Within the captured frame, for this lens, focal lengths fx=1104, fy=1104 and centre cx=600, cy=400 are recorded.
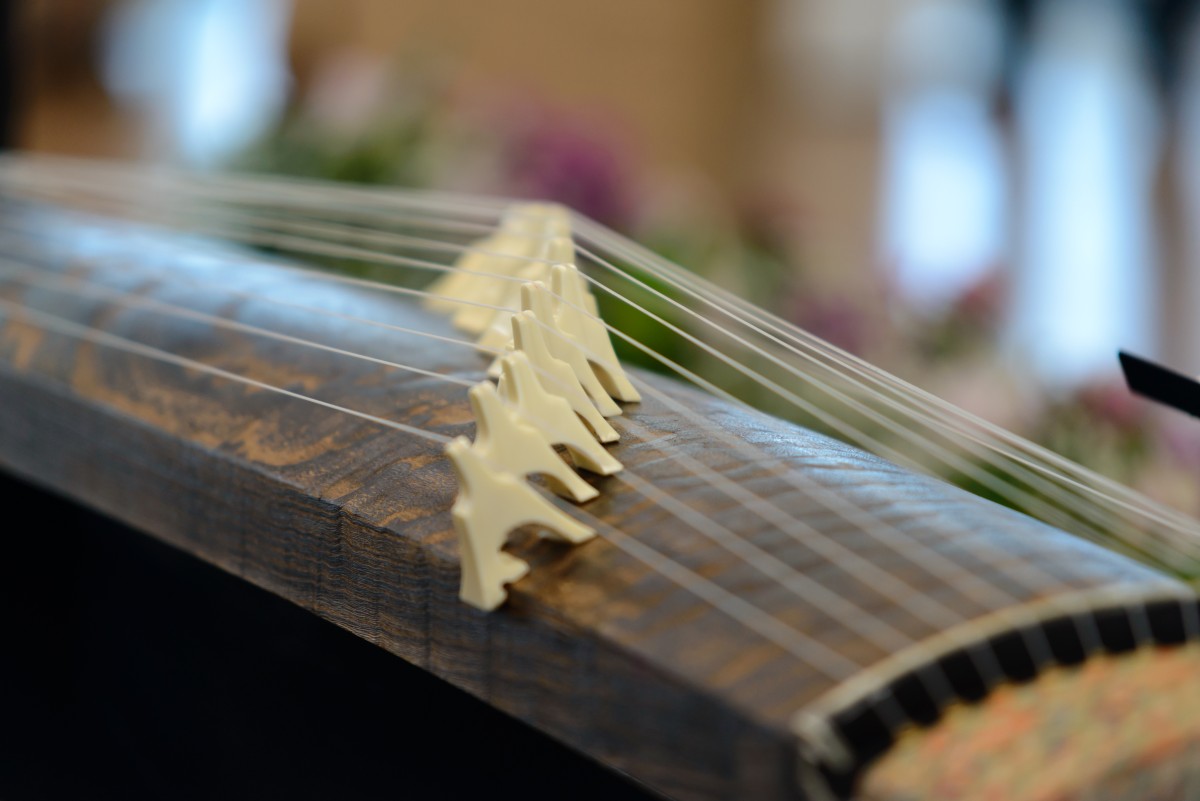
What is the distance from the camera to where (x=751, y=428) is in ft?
1.47

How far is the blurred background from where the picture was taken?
1419mm

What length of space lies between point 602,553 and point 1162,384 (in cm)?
26

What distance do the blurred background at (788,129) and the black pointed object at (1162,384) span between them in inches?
23.3

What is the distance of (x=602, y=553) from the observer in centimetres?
35

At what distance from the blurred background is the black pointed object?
0.59m

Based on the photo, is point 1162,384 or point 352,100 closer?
point 1162,384

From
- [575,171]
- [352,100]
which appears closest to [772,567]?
[575,171]

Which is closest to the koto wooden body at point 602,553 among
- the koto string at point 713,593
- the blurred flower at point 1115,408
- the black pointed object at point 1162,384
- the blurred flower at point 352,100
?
the koto string at point 713,593

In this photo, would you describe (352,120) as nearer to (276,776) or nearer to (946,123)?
(276,776)

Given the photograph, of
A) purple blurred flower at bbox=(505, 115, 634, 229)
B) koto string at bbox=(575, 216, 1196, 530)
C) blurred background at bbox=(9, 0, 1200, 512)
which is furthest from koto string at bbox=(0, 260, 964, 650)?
purple blurred flower at bbox=(505, 115, 634, 229)

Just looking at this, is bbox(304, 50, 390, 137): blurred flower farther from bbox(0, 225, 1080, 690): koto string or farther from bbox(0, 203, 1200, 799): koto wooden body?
bbox(0, 203, 1200, 799): koto wooden body

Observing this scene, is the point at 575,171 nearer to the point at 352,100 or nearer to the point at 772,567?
the point at 352,100

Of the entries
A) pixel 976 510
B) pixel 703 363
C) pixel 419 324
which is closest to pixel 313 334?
pixel 419 324

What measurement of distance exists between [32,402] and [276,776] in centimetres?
27
